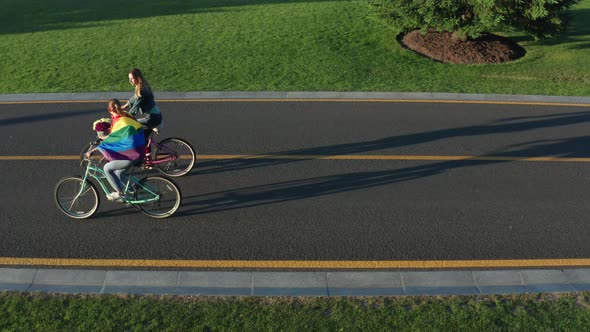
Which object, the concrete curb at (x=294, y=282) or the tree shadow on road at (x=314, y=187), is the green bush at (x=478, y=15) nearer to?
the tree shadow on road at (x=314, y=187)

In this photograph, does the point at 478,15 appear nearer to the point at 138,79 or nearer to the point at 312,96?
the point at 312,96

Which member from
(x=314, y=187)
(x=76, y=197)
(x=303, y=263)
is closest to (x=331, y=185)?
(x=314, y=187)

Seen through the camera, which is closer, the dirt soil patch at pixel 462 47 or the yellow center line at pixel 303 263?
the yellow center line at pixel 303 263

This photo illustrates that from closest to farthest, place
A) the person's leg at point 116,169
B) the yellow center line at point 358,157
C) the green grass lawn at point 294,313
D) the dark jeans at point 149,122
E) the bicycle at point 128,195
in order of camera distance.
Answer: the green grass lawn at point 294,313
the person's leg at point 116,169
the bicycle at point 128,195
the dark jeans at point 149,122
the yellow center line at point 358,157

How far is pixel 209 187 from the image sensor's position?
31.8 ft

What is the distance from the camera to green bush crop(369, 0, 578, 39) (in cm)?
1623

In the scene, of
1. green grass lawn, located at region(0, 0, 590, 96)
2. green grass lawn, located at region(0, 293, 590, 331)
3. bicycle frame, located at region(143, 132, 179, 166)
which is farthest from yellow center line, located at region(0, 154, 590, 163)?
green grass lawn, located at region(0, 293, 590, 331)

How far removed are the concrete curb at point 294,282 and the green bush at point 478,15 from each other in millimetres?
10377

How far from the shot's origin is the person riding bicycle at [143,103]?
31.1 ft

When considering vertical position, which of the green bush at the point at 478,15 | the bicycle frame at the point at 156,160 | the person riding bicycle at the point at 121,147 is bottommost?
the green bush at the point at 478,15

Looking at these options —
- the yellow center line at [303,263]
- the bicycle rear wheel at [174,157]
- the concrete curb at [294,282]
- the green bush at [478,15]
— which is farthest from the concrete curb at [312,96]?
the concrete curb at [294,282]

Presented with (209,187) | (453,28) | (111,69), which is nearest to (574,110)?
(453,28)

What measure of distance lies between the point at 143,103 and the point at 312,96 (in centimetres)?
515

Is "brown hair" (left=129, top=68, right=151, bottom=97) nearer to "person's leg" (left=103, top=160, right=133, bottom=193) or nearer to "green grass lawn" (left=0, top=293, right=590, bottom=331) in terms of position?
"person's leg" (left=103, top=160, right=133, bottom=193)
